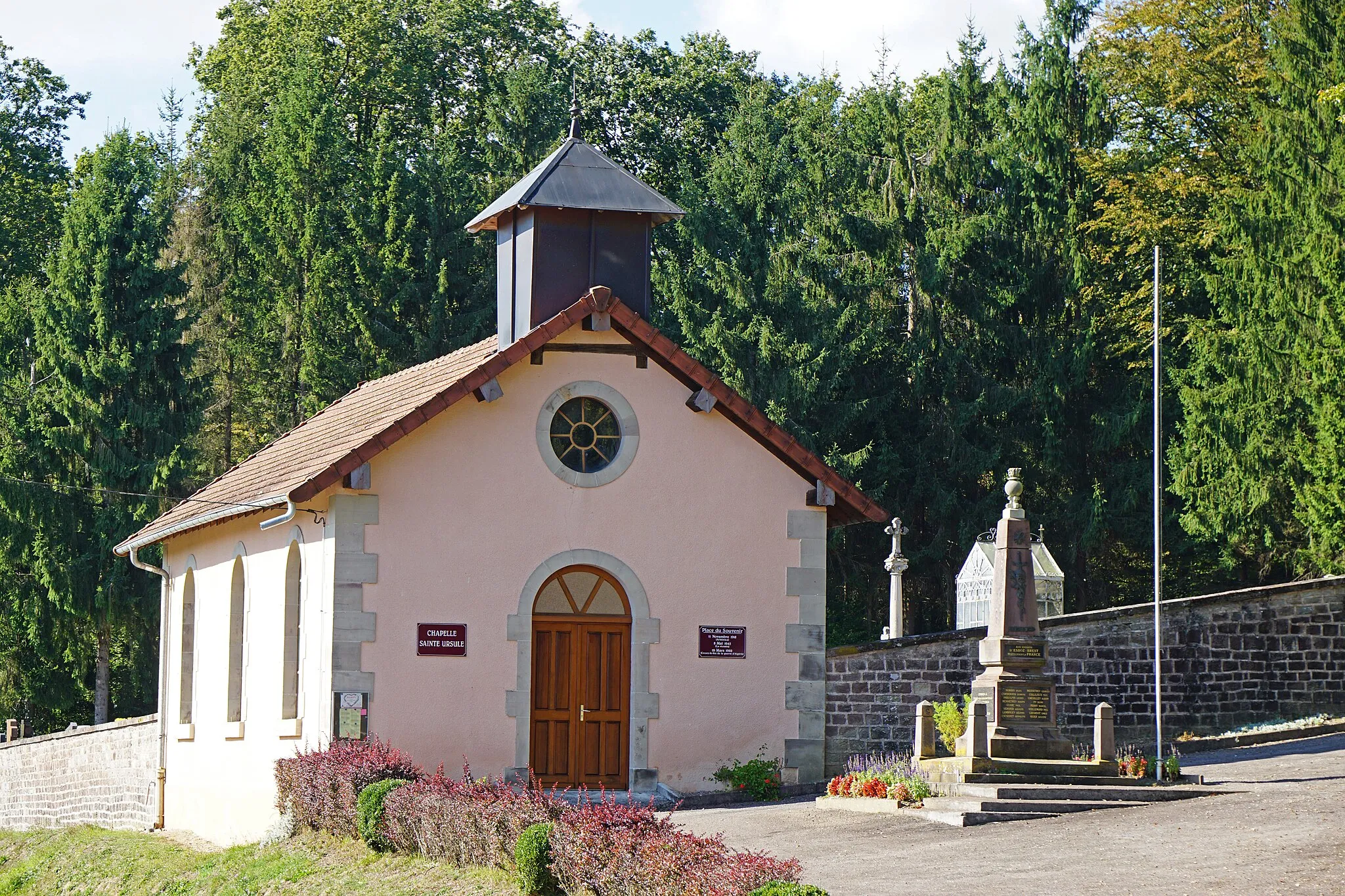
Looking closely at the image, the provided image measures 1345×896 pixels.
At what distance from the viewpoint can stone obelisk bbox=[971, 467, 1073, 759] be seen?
1666cm

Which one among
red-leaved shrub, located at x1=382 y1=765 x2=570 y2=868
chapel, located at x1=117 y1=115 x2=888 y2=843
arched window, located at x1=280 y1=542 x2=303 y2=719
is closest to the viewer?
red-leaved shrub, located at x1=382 y1=765 x2=570 y2=868

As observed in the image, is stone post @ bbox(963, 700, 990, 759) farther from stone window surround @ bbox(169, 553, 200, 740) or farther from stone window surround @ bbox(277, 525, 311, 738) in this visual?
stone window surround @ bbox(169, 553, 200, 740)

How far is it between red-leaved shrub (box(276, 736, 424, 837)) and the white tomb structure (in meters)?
11.7

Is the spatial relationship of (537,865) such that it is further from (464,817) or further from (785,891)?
(785,891)

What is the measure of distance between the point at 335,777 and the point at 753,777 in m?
4.88

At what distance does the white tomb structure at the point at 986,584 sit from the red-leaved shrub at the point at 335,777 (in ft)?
38.3

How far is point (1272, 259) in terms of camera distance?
88.0 ft

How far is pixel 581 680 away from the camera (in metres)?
18.3

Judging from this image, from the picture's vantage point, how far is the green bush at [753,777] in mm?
18281

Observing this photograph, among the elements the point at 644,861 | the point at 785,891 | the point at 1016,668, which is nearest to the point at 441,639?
the point at 1016,668

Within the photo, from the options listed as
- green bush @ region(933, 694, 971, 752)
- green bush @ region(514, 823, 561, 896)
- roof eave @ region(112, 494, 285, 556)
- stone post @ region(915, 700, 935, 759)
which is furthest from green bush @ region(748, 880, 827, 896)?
green bush @ region(933, 694, 971, 752)

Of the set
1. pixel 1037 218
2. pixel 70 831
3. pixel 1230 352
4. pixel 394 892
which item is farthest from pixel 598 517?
pixel 1037 218

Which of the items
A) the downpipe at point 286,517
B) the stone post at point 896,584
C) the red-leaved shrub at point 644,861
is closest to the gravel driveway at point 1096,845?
the red-leaved shrub at point 644,861

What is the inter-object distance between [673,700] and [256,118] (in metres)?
27.0
